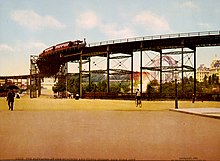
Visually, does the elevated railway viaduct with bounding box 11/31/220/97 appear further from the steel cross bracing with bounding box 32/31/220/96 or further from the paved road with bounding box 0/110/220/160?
the paved road with bounding box 0/110/220/160

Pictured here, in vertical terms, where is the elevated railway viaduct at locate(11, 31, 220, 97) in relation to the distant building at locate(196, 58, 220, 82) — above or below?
above

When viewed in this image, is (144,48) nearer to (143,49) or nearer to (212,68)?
(143,49)

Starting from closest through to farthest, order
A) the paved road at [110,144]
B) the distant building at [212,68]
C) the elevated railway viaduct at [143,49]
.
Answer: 1. the paved road at [110,144]
2. the distant building at [212,68]
3. the elevated railway viaduct at [143,49]

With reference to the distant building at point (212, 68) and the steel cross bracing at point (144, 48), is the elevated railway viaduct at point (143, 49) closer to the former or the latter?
the steel cross bracing at point (144, 48)

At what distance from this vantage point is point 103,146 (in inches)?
258

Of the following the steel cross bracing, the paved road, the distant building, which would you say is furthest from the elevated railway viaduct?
the paved road

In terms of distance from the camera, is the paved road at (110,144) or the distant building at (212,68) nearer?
the paved road at (110,144)

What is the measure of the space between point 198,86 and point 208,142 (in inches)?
704

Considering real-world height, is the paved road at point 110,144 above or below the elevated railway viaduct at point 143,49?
below

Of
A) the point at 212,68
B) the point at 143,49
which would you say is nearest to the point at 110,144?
the point at 212,68

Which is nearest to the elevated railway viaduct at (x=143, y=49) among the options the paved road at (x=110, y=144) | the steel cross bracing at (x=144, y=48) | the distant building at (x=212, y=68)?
the steel cross bracing at (x=144, y=48)

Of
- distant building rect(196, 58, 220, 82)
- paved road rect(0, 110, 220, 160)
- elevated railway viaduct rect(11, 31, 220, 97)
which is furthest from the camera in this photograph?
elevated railway viaduct rect(11, 31, 220, 97)

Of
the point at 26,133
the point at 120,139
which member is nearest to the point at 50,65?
the point at 26,133

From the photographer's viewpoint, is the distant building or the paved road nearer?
the paved road
